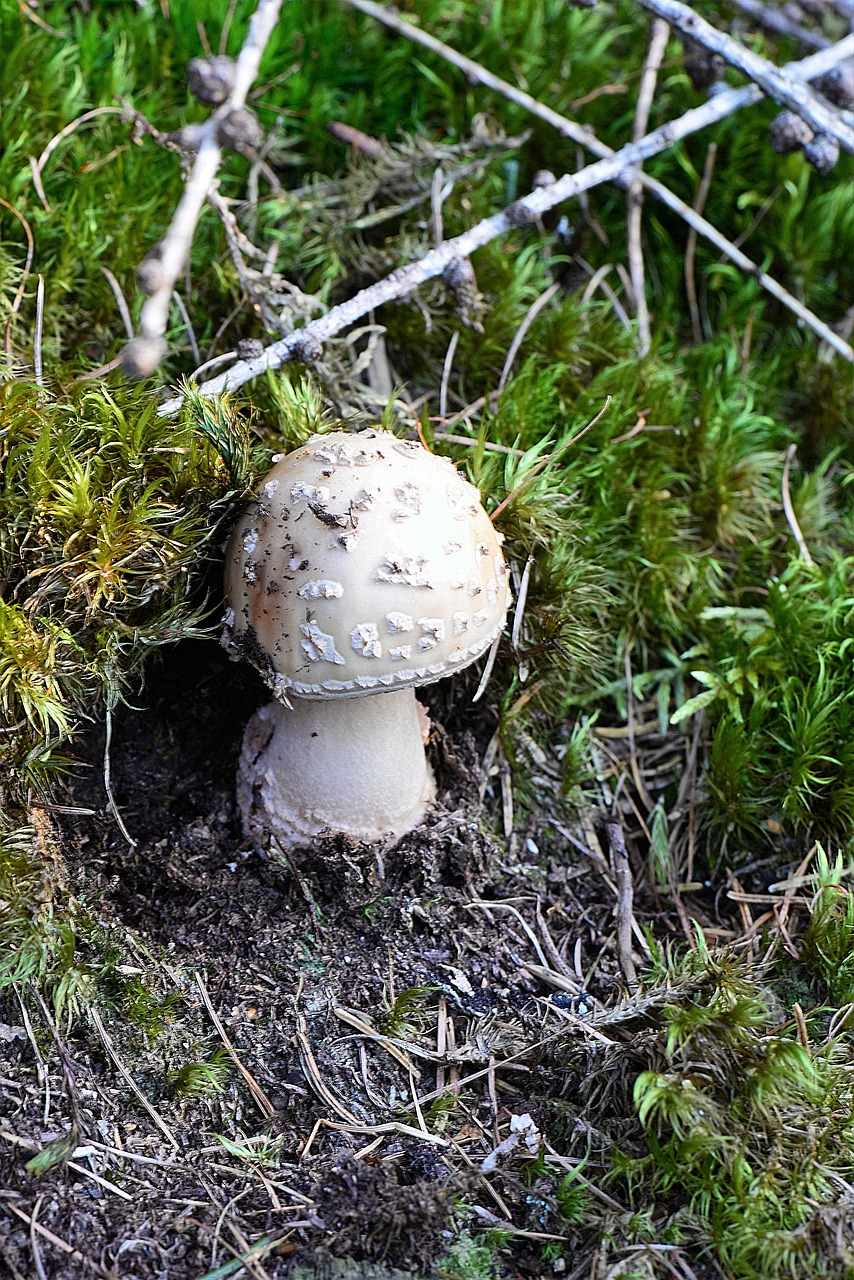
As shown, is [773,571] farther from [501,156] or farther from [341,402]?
[501,156]

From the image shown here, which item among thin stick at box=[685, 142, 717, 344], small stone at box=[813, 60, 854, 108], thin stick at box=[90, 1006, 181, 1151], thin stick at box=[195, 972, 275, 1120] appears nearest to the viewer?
thin stick at box=[90, 1006, 181, 1151]

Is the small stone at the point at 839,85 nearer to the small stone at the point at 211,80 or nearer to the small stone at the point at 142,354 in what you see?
the small stone at the point at 211,80

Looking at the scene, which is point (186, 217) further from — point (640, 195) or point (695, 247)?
point (695, 247)

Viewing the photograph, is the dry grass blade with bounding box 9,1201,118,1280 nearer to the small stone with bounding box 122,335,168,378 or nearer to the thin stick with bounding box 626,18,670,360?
the small stone with bounding box 122,335,168,378

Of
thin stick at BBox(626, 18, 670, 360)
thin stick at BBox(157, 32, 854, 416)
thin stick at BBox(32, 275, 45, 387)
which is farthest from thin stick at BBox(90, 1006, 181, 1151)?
thin stick at BBox(626, 18, 670, 360)

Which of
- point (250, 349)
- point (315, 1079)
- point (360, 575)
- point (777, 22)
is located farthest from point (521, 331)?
point (315, 1079)

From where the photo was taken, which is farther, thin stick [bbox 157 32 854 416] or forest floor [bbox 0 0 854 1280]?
thin stick [bbox 157 32 854 416]

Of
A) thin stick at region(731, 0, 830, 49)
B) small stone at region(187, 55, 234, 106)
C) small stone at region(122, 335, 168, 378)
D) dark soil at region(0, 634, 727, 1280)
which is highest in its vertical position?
thin stick at region(731, 0, 830, 49)
